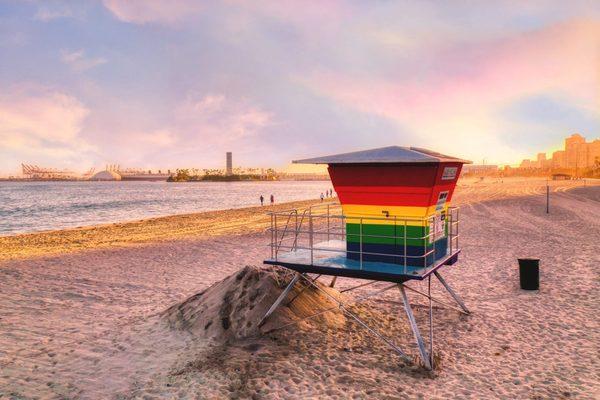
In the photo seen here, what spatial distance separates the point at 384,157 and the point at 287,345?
14.3ft

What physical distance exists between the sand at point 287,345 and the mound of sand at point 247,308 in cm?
7

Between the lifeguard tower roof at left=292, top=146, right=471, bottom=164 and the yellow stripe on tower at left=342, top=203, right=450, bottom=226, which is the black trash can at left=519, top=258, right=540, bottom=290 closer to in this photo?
the lifeguard tower roof at left=292, top=146, right=471, bottom=164

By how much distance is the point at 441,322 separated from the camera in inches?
412

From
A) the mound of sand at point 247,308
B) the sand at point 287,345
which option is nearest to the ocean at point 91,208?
the sand at point 287,345

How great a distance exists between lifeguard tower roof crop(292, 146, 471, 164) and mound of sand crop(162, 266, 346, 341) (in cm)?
325

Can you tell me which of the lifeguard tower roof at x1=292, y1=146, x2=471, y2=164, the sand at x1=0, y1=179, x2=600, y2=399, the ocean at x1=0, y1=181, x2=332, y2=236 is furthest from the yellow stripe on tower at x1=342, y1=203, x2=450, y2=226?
the ocean at x1=0, y1=181, x2=332, y2=236

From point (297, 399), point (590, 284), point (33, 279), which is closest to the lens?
point (297, 399)

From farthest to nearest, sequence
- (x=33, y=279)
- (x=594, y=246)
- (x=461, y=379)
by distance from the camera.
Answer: (x=594, y=246), (x=33, y=279), (x=461, y=379)

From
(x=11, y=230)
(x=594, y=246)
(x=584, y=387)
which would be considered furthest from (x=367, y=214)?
(x=11, y=230)

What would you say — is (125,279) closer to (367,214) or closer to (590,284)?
(367,214)

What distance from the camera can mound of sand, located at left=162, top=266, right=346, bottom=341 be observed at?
920cm

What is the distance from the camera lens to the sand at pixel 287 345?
23.5ft

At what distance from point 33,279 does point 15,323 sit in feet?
18.6

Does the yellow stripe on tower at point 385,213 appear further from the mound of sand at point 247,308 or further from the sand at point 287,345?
the sand at point 287,345
